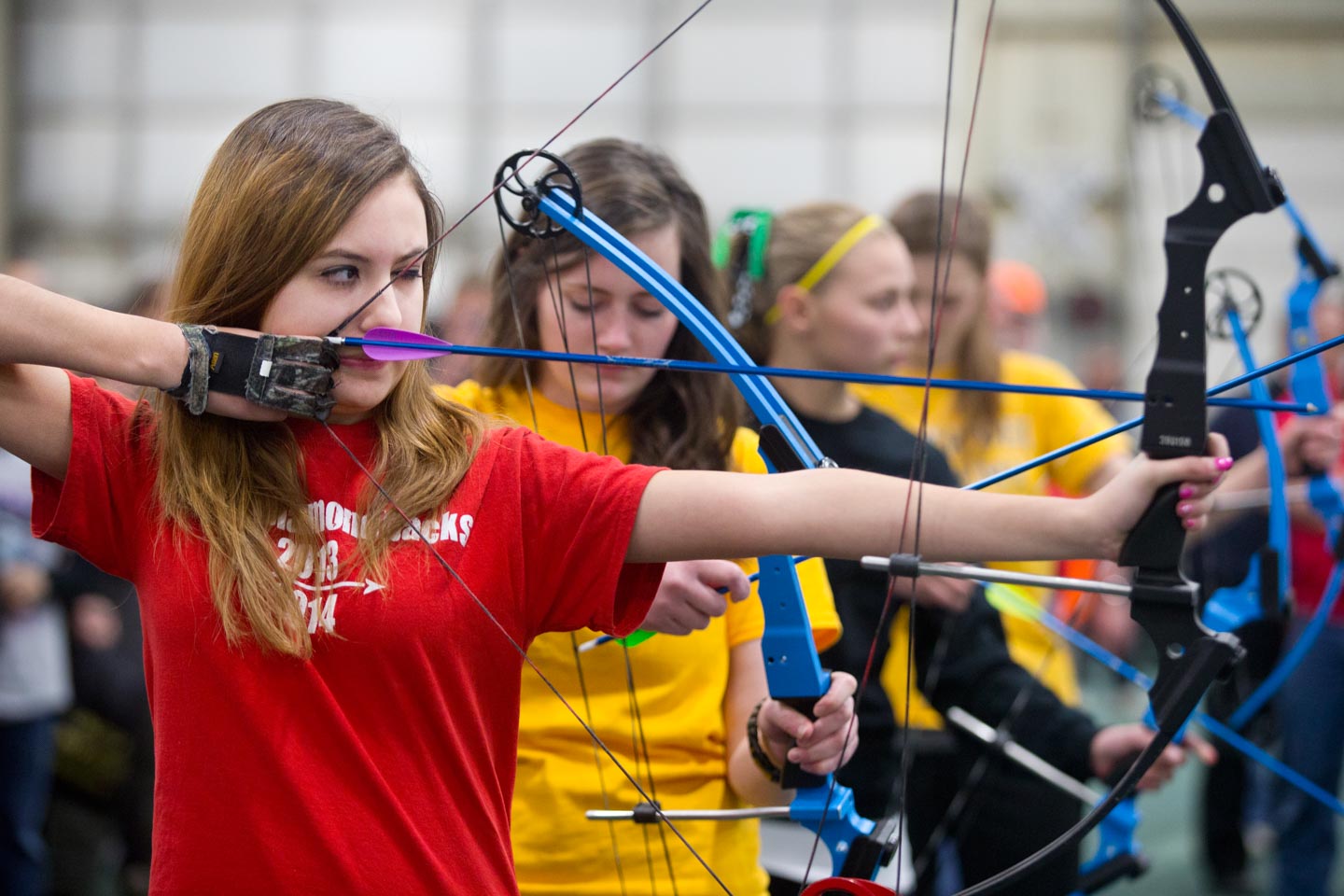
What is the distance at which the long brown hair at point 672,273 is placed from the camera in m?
1.48

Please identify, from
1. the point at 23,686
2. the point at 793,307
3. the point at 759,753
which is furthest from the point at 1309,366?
the point at 23,686

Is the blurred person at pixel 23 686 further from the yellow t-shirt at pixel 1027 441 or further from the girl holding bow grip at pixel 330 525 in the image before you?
Answer: the girl holding bow grip at pixel 330 525

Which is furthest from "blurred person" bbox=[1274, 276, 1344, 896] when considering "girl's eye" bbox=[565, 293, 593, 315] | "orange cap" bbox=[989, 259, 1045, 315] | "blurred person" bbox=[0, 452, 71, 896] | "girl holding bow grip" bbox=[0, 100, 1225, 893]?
"blurred person" bbox=[0, 452, 71, 896]

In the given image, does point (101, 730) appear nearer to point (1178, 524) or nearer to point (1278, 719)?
point (1278, 719)

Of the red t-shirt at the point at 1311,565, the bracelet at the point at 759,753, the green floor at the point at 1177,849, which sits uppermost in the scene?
the bracelet at the point at 759,753

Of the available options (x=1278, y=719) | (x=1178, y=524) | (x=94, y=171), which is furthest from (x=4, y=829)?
(x=94, y=171)

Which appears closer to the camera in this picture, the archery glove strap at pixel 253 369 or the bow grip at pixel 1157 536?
the bow grip at pixel 1157 536

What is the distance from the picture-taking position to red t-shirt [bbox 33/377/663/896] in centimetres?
102

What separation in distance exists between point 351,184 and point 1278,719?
2956mm

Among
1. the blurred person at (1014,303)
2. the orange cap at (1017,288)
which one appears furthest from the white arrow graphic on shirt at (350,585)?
the orange cap at (1017,288)

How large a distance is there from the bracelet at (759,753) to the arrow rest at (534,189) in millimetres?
480

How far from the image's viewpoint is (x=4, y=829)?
9.17 ft

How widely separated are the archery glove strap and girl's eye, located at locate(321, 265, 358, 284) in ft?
0.21

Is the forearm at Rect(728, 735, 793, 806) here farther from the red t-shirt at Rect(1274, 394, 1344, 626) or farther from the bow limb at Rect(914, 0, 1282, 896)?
the red t-shirt at Rect(1274, 394, 1344, 626)
